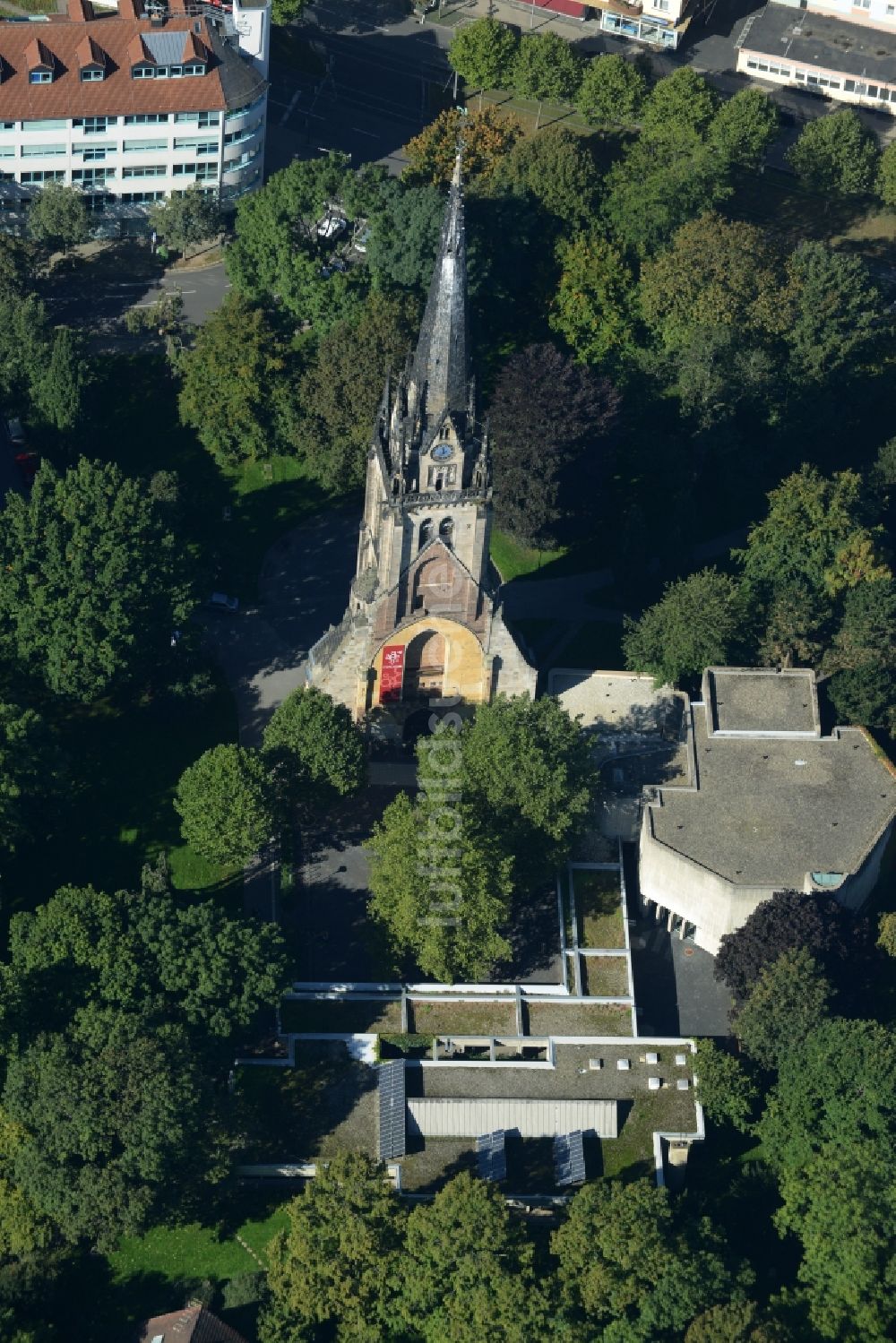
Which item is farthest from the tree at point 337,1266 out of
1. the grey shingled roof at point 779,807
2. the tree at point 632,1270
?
the grey shingled roof at point 779,807

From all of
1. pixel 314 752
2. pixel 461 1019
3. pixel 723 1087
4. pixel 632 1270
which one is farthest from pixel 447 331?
pixel 632 1270

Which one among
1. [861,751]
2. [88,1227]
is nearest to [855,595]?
[861,751]

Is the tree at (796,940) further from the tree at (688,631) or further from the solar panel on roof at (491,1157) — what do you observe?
the tree at (688,631)

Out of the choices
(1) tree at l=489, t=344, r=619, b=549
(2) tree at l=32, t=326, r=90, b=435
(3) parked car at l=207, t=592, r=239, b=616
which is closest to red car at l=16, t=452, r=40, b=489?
(2) tree at l=32, t=326, r=90, b=435

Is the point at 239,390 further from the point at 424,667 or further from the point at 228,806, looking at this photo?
the point at 228,806

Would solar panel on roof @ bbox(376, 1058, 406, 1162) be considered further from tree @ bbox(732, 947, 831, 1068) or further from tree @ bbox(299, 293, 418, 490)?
tree @ bbox(299, 293, 418, 490)

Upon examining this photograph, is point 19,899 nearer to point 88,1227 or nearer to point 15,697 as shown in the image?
point 15,697
